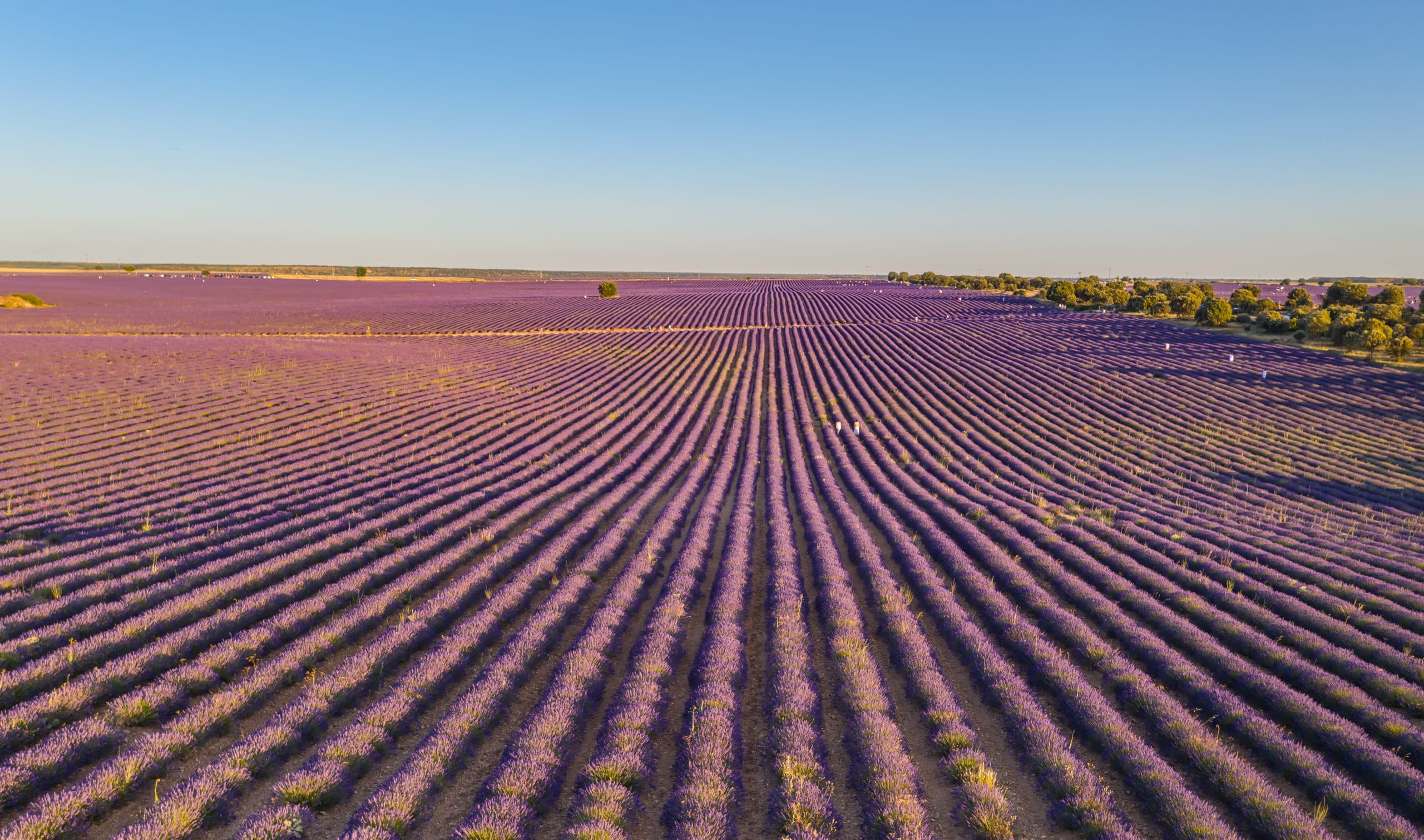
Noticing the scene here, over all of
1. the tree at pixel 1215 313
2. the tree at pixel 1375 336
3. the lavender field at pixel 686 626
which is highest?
the tree at pixel 1215 313

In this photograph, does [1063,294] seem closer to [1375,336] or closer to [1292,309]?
[1292,309]

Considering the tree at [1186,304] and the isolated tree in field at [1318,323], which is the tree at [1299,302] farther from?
the isolated tree in field at [1318,323]

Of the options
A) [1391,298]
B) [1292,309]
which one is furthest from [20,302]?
[1391,298]

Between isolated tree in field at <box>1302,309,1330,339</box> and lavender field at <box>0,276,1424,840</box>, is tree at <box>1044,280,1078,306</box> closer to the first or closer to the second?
isolated tree in field at <box>1302,309,1330,339</box>

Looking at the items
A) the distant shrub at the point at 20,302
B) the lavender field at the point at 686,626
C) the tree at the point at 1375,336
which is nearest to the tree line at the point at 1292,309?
the tree at the point at 1375,336

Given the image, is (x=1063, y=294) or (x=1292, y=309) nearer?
(x=1292, y=309)

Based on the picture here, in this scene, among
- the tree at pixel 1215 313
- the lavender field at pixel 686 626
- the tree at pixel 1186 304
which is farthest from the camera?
the tree at pixel 1186 304

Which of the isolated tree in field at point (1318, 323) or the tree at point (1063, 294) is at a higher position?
the tree at point (1063, 294)
